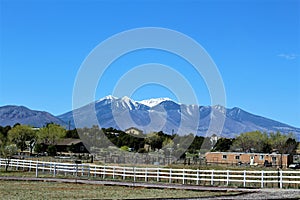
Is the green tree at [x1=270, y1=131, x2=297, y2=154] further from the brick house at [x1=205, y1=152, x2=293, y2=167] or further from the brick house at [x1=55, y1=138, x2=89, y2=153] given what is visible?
the brick house at [x1=55, y1=138, x2=89, y2=153]

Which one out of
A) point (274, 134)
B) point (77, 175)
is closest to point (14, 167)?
point (77, 175)

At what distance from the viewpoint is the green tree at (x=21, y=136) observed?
11989 cm

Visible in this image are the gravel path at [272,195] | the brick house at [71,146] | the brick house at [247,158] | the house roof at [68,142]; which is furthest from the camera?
the house roof at [68,142]

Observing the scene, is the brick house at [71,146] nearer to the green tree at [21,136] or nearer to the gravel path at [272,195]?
the green tree at [21,136]

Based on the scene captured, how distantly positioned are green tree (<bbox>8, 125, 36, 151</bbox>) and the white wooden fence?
224 ft

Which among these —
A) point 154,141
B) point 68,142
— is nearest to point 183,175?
point 154,141

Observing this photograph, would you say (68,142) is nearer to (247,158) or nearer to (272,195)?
(247,158)

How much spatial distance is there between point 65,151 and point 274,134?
60007 mm

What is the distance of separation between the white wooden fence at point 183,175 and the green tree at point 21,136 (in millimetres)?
68154

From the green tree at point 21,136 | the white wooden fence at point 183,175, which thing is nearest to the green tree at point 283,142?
the green tree at point 21,136

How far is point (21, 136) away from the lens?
123438 mm

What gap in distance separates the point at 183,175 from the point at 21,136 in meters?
89.4

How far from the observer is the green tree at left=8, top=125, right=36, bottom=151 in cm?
11989

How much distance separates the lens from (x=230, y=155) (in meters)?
101
